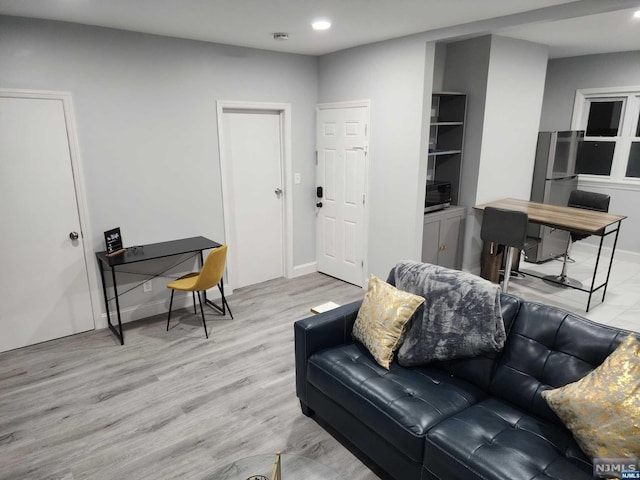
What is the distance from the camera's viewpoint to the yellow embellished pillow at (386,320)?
230 cm

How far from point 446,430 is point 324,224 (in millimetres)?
3408

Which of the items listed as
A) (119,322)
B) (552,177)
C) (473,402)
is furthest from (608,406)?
(552,177)

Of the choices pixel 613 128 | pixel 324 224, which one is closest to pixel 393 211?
pixel 324 224

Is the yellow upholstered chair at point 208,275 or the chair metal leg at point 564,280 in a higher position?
the yellow upholstered chair at point 208,275

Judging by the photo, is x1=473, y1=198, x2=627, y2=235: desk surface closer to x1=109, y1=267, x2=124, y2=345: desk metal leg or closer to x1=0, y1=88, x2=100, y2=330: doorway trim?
x1=109, y1=267, x2=124, y2=345: desk metal leg

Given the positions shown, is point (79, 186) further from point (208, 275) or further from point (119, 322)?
point (208, 275)

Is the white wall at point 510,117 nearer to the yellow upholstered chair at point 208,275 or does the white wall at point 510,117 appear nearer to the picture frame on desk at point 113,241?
the yellow upholstered chair at point 208,275

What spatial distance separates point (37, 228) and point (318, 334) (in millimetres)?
2546

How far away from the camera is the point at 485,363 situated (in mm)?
2139

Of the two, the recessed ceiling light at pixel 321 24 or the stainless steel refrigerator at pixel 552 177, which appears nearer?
the recessed ceiling light at pixel 321 24

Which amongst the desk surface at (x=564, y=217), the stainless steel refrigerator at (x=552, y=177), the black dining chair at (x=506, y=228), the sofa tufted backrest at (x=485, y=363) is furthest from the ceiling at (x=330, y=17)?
the sofa tufted backrest at (x=485, y=363)

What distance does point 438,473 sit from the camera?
1746 mm

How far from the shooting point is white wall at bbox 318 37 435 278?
374cm

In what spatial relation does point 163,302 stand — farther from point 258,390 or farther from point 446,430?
point 446,430
